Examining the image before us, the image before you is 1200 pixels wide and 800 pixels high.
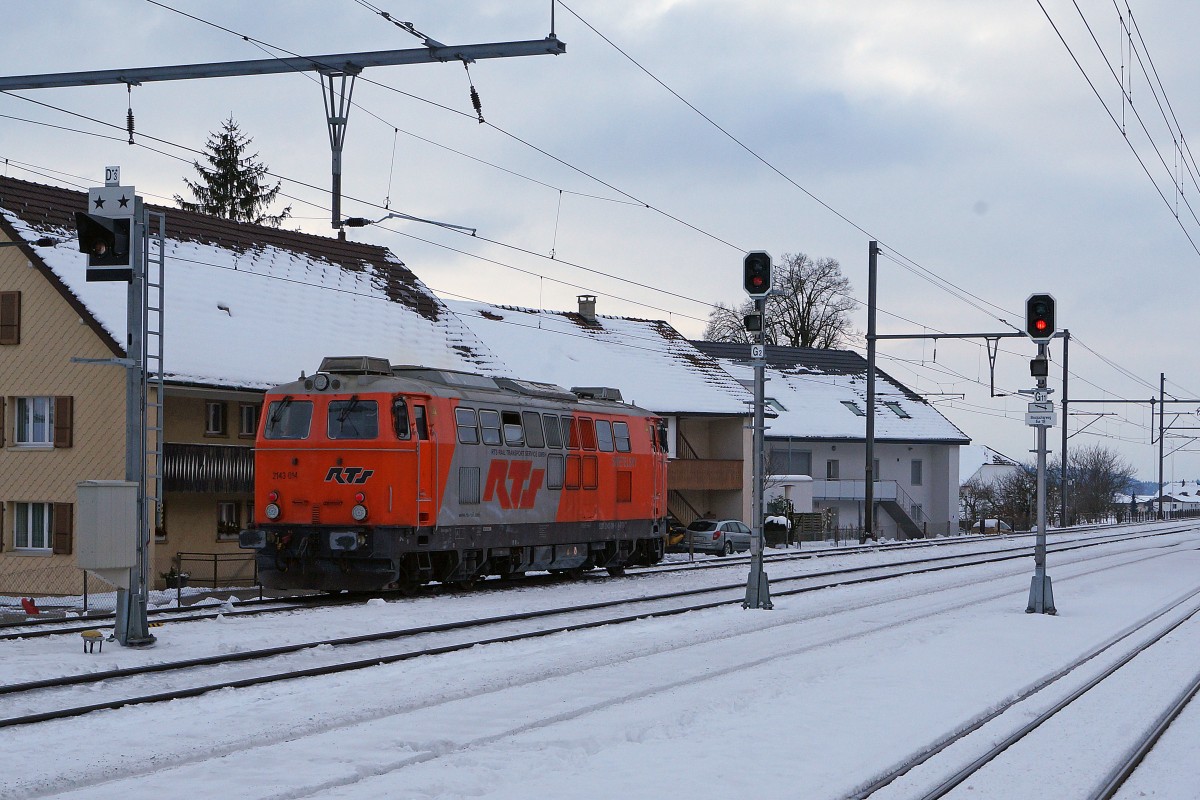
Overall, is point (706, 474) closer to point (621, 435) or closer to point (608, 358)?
point (608, 358)

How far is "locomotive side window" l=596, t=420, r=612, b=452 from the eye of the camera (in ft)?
88.4

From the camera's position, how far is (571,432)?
26.0m

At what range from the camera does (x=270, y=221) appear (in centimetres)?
5772

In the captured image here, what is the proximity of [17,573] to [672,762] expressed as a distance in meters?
22.6

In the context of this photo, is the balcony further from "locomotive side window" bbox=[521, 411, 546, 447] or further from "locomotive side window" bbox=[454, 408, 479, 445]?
Answer: "locomotive side window" bbox=[454, 408, 479, 445]

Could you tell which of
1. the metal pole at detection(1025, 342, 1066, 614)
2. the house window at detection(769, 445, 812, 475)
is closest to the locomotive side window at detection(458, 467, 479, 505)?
the metal pole at detection(1025, 342, 1066, 614)

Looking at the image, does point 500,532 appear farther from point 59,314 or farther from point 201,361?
point 59,314

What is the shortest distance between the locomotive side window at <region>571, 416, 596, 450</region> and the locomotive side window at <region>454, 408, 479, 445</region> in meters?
3.69

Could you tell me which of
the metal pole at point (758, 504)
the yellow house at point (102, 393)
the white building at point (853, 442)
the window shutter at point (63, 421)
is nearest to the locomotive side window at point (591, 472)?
the metal pole at point (758, 504)

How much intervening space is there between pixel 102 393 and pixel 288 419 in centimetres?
766

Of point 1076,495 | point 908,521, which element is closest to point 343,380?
point 908,521

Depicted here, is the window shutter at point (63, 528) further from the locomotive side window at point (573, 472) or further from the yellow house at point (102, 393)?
the locomotive side window at point (573, 472)

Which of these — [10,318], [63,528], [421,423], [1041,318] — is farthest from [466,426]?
[10,318]

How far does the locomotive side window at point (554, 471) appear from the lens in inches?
981
